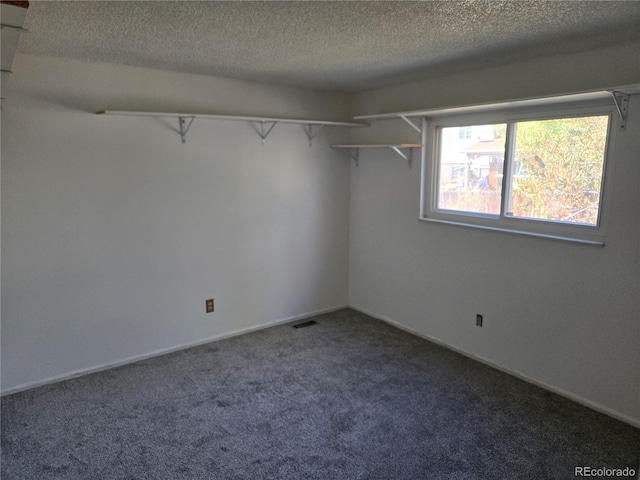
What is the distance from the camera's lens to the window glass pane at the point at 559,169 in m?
2.75

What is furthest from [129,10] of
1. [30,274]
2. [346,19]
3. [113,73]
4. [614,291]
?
[614,291]

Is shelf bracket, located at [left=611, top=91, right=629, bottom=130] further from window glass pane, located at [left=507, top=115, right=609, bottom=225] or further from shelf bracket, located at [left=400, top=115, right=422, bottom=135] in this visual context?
shelf bracket, located at [left=400, top=115, right=422, bottom=135]

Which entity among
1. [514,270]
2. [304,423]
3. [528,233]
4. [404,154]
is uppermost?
[404,154]

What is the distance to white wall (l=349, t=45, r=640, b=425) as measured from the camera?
2617 millimetres

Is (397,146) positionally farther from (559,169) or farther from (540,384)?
(540,384)

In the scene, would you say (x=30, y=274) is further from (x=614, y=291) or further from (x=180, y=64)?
(x=614, y=291)

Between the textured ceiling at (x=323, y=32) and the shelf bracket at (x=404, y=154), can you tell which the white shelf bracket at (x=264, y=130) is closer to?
the textured ceiling at (x=323, y=32)

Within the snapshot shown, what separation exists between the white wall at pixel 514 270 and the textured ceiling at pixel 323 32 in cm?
22

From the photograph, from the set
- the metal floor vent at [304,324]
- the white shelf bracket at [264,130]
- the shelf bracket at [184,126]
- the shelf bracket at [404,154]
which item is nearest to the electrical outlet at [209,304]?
the metal floor vent at [304,324]

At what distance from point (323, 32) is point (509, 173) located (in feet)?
5.70

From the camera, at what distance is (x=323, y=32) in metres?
2.33

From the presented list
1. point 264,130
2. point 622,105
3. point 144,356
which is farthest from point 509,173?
point 144,356

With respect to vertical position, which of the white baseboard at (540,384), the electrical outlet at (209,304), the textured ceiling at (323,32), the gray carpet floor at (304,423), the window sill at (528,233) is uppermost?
the textured ceiling at (323,32)

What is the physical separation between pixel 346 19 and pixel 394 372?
2409mm
